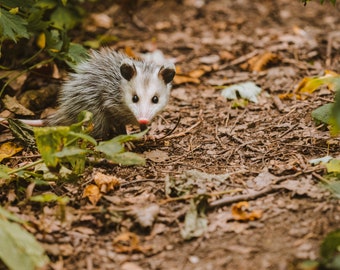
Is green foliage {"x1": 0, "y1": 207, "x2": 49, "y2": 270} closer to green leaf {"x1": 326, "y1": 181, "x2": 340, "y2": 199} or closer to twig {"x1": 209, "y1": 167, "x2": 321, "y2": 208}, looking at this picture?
twig {"x1": 209, "y1": 167, "x2": 321, "y2": 208}

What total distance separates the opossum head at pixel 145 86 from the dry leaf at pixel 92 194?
2.53 feet

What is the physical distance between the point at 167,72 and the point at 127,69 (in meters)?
0.34

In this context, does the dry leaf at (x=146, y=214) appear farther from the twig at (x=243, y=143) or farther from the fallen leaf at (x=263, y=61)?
the fallen leaf at (x=263, y=61)

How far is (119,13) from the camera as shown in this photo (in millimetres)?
6371

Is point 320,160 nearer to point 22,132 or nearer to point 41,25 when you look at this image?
point 22,132

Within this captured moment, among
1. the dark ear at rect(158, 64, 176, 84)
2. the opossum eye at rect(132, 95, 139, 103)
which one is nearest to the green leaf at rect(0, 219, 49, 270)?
the opossum eye at rect(132, 95, 139, 103)

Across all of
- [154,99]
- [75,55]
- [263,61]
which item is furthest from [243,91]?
[75,55]

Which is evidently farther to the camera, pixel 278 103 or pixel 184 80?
pixel 184 80

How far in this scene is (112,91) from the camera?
3748mm

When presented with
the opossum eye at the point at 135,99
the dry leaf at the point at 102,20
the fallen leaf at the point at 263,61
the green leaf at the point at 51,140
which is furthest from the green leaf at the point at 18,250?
the dry leaf at the point at 102,20

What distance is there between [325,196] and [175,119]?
1.78 m

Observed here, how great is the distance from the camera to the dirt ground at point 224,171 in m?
2.40

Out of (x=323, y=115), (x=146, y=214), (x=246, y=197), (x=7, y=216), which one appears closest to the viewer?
(x=7, y=216)

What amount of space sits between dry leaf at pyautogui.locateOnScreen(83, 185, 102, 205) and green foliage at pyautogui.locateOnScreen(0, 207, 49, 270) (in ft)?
1.92
